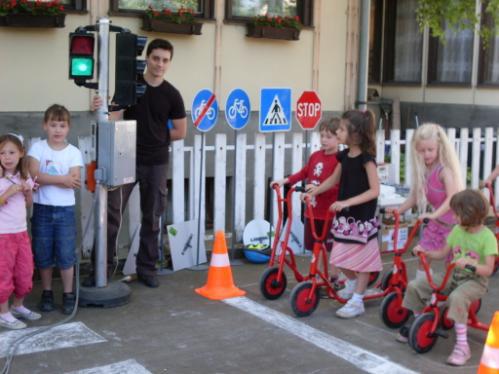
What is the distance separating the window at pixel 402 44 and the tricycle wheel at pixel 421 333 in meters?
10.5

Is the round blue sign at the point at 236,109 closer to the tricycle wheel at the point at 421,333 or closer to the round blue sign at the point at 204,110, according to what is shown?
the round blue sign at the point at 204,110

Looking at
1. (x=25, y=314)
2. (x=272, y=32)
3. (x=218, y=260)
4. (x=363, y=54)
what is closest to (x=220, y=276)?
(x=218, y=260)

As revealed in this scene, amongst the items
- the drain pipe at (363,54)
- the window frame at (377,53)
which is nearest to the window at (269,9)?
the drain pipe at (363,54)

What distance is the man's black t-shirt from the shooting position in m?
6.80

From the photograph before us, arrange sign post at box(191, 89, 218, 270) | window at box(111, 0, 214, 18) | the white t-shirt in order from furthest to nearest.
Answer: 1. window at box(111, 0, 214, 18)
2. sign post at box(191, 89, 218, 270)
3. the white t-shirt

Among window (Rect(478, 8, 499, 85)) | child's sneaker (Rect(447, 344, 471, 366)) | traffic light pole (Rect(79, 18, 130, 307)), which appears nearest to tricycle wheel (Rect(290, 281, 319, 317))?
child's sneaker (Rect(447, 344, 471, 366))

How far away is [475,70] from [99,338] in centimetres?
1048

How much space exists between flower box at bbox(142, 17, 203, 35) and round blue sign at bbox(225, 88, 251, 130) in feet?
8.32

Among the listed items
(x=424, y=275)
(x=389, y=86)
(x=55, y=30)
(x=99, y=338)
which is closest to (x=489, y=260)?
(x=424, y=275)

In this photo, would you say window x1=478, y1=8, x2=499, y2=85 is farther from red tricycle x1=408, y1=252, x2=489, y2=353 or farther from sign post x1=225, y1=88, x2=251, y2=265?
red tricycle x1=408, y1=252, x2=489, y2=353

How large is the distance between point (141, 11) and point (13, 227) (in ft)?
16.2

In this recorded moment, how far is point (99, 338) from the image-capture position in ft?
18.4

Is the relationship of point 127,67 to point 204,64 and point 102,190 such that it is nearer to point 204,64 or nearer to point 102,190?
point 102,190

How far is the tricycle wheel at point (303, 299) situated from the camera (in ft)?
20.0
